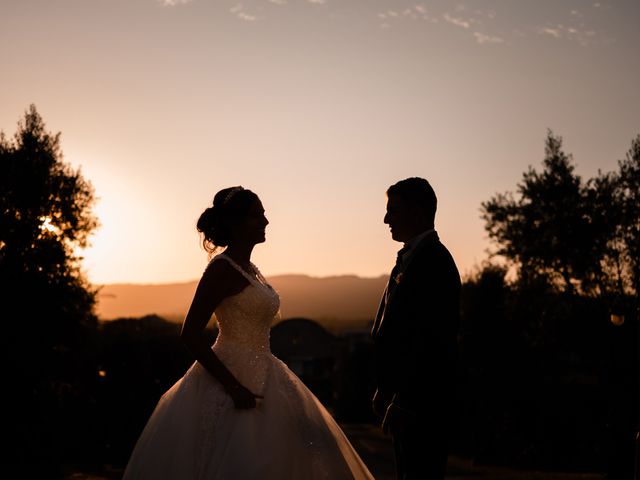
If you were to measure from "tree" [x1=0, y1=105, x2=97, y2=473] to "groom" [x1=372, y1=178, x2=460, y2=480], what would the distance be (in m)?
28.5

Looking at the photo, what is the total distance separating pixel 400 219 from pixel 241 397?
1.75m

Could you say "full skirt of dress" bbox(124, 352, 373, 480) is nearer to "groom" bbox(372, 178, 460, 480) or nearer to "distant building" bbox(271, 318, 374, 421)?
"groom" bbox(372, 178, 460, 480)

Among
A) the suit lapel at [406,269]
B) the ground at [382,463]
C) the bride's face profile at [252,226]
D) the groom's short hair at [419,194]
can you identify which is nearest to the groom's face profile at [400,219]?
the groom's short hair at [419,194]

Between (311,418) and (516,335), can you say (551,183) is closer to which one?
(516,335)

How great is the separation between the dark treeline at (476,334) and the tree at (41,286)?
0.21ft

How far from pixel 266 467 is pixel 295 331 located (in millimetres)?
87158

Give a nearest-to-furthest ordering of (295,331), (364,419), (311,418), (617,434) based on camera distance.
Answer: (311,418)
(617,434)
(364,419)
(295,331)

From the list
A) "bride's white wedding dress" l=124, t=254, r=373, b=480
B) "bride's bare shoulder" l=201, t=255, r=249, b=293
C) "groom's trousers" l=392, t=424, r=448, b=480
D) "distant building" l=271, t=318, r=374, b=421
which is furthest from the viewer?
"distant building" l=271, t=318, r=374, b=421

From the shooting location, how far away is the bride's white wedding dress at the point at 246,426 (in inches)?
224

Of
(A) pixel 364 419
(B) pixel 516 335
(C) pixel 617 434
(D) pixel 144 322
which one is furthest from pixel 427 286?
(A) pixel 364 419

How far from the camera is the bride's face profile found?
6.31 meters

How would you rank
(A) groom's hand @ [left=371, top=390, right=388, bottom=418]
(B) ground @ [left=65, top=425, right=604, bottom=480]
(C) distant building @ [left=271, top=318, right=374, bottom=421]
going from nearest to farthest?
1. (A) groom's hand @ [left=371, top=390, right=388, bottom=418]
2. (B) ground @ [left=65, top=425, right=604, bottom=480]
3. (C) distant building @ [left=271, top=318, right=374, bottom=421]

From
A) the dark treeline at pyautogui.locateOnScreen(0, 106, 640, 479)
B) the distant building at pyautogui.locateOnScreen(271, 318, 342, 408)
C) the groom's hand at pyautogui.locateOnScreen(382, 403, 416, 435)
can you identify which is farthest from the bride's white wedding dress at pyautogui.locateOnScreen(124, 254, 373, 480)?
the distant building at pyautogui.locateOnScreen(271, 318, 342, 408)

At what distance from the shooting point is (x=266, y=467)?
559cm
